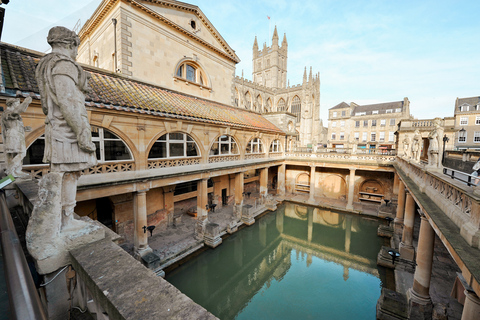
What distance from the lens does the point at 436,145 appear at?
6754 millimetres

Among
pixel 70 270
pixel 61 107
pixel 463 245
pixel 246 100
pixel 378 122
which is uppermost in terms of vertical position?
pixel 246 100

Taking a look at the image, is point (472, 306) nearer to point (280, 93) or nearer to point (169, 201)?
point (169, 201)

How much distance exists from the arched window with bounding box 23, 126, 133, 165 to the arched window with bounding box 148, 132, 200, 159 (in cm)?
182

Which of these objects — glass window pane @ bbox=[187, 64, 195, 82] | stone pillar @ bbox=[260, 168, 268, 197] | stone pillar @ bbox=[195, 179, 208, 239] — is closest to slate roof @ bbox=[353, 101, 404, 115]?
stone pillar @ bbox=[260, 168, 268, 197]

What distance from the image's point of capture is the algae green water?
8.66 meters

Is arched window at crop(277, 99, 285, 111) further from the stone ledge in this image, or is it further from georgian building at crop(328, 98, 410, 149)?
the stone ledge

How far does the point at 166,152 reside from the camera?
11188mm

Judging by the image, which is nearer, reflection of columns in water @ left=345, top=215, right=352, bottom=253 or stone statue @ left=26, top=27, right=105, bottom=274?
stone statue @ left=26, top=27, right=105, bottom=274

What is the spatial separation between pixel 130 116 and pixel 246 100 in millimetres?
38175

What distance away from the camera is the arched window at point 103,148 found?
298 inches

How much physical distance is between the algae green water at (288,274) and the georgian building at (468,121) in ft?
88.7

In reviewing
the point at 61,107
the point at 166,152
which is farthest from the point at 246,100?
the point at 61,107

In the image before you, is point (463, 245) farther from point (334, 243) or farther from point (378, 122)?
point (378, 122)

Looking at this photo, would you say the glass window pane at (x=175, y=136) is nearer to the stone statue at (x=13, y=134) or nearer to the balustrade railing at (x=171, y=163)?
the balustrade railing at (x=171, y=163)
